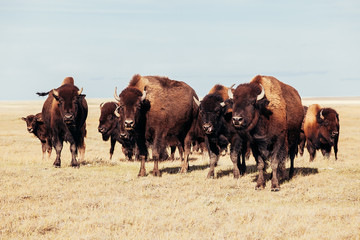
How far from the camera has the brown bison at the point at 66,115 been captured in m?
12.8

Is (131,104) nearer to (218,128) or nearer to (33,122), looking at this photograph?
(218,128)

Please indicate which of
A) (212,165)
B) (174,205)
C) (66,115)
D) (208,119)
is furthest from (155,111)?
(174,205)

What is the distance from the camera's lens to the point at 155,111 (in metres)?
11.6

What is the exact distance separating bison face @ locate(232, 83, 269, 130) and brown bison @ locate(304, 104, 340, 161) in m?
9.01

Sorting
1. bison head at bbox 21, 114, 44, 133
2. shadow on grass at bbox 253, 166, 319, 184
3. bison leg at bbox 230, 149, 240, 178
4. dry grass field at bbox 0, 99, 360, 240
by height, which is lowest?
shadow on grass at bbox 253, 166, 319, 184

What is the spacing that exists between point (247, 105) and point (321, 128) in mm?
9642

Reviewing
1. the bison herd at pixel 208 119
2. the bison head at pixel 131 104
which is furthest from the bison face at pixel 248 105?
the bison head at pixel 131 104

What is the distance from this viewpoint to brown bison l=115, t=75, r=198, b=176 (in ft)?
35.9

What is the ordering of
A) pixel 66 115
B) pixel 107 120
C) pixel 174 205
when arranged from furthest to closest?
pixel 107 120
pixel 66 115
pixel 174 205

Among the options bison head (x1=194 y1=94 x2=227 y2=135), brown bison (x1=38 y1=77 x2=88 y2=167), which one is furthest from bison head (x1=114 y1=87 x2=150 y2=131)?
brown bison (x1=38 y1=77 x2=88 y2=167)

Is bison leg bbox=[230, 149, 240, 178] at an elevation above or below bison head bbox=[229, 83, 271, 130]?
below

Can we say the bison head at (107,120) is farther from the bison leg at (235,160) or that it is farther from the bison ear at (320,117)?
the bison ear at (320,117)

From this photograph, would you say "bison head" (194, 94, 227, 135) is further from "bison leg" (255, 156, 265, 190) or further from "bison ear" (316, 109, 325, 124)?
"bison ear" (316, 109, 325, 124)

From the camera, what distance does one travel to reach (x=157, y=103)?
38.3 feet
